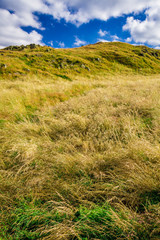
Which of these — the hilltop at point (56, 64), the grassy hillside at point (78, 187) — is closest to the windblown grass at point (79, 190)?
the grassy hillside at point (78, 187)

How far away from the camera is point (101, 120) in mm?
3826

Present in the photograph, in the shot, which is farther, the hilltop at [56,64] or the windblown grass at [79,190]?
the hilltop at [56,64]

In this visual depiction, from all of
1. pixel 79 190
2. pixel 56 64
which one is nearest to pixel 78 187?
pixel 79 190

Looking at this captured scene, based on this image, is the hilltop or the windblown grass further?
the hilltop

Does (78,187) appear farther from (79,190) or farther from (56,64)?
(56,64)

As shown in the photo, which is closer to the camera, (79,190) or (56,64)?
(79,190)

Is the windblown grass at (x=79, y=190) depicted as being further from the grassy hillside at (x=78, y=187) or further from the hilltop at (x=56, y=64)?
the hilltop at (x=56, y=64)

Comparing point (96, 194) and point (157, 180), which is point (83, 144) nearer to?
point (96, 194)

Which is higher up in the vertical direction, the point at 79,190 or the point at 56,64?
the point at 56,64

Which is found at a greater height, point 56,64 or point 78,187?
point 56,64

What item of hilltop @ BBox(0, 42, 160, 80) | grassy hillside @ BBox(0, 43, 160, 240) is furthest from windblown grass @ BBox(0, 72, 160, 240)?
hilltop @ BBox(0, 42, 160, 80)

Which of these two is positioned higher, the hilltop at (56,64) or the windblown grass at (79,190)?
the hilltop at (56,64)

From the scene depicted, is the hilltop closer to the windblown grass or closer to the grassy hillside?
the grassy hillside

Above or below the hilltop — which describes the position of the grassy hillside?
below
